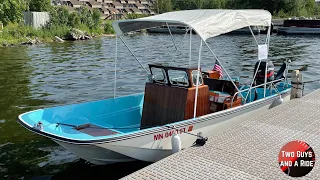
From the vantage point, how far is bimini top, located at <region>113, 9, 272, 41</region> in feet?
25.2

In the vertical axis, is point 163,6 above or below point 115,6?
below

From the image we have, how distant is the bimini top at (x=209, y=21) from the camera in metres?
7.68

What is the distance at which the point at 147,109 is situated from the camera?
347 inches

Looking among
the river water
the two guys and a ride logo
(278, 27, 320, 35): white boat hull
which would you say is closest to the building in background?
(278, 27, 320, 35): white boat hull

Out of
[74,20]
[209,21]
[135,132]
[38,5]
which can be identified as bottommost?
[135,132]

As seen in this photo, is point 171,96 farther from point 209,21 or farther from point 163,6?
point 163,6

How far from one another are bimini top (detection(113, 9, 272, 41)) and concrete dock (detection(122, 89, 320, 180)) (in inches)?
89.7

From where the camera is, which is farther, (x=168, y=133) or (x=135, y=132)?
(x=168, y=133)

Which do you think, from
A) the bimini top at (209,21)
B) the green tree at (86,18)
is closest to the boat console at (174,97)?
the bimini top at (209,21)

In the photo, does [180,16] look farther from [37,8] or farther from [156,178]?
[37,8]

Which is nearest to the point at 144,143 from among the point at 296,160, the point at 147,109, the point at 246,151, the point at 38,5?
the point at 147,109

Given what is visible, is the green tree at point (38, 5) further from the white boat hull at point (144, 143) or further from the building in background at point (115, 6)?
the building in background at point (115, 6)

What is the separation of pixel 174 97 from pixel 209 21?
1848mm

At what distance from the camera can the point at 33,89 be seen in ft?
53.4
